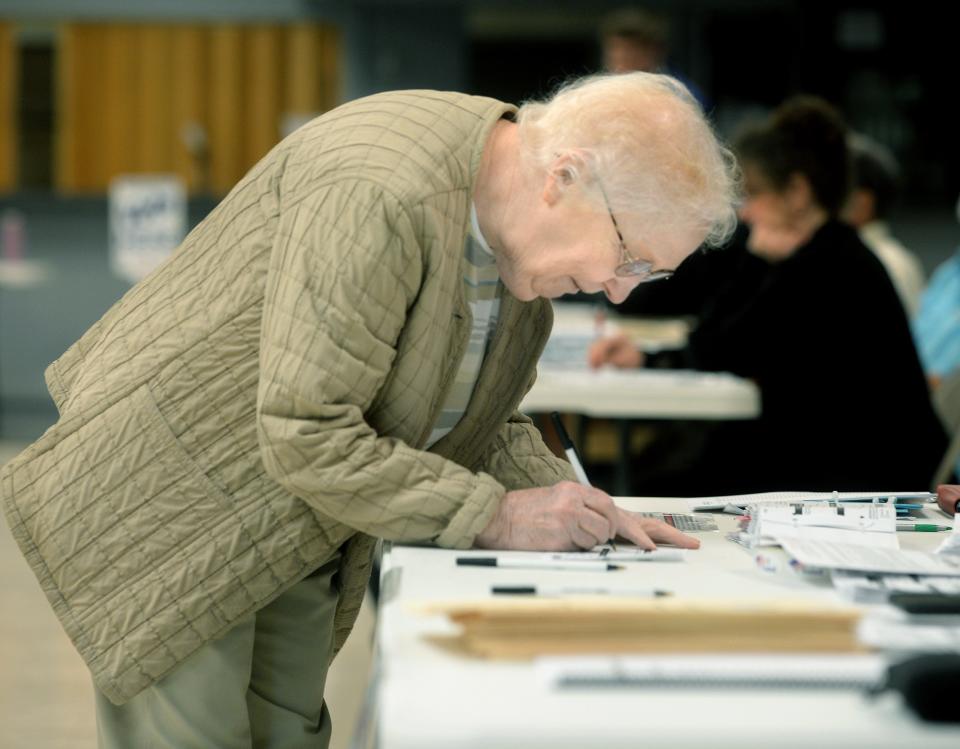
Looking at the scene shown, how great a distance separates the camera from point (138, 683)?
161cm

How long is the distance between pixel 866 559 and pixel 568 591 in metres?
0.36

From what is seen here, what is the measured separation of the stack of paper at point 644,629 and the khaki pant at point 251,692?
566 millimetres

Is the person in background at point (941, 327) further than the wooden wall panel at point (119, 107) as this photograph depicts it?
No

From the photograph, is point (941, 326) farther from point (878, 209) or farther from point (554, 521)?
point (554, 521)

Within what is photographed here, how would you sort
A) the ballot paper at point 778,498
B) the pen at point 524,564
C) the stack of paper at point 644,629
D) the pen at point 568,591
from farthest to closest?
the ballot paper at point 778,498 < the pen at point 524,564 < the pen at point 568,591 < the stack of paper at point 644,629

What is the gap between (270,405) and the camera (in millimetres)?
1468

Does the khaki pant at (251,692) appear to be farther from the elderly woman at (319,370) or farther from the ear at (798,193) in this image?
the ear at (798,193)

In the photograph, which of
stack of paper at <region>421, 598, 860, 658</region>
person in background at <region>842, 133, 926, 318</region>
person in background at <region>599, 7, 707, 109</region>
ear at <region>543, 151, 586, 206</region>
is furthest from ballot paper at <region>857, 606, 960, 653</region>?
person in background at <region>842, 133, 926, 318</region>

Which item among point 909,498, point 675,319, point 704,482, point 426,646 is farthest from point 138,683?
point 675,319

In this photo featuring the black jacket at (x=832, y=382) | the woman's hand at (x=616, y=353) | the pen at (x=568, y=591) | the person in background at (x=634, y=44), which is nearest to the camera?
the pen at (x=568, y=591)

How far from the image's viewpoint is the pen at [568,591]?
1403mm

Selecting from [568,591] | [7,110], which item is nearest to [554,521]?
[568,591]

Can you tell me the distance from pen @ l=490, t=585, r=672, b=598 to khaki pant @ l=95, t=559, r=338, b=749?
0.42m

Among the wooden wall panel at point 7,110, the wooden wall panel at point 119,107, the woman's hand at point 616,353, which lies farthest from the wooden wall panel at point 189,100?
the woman's hand at point 616,353
